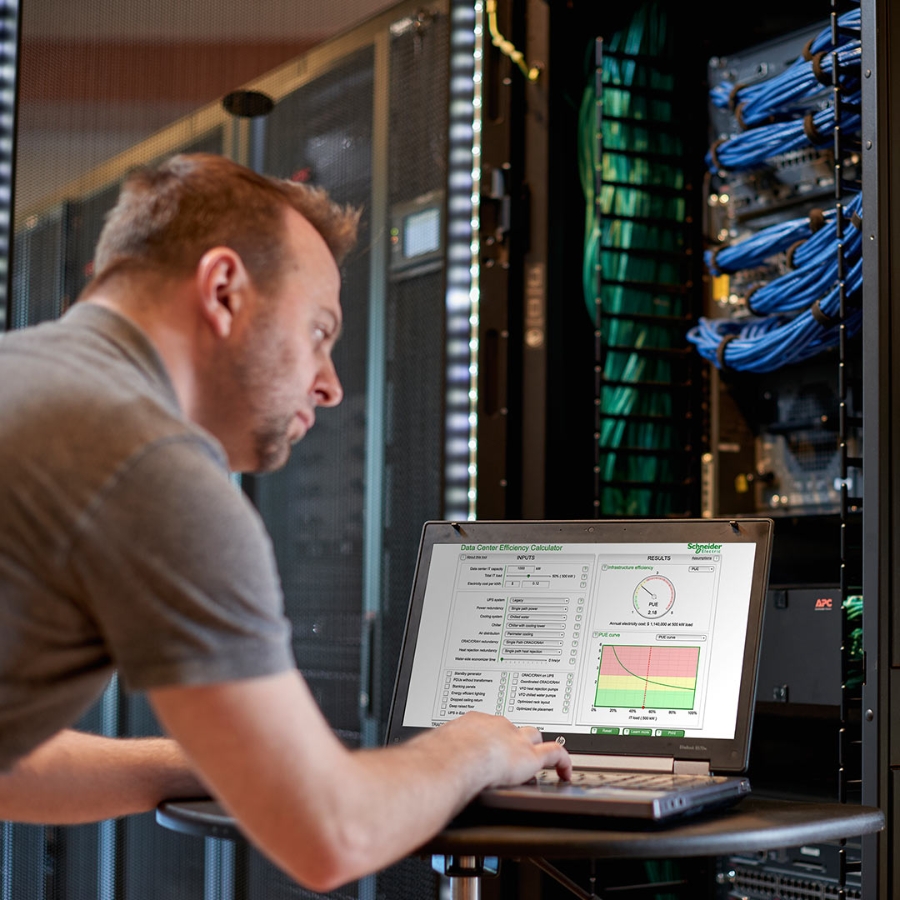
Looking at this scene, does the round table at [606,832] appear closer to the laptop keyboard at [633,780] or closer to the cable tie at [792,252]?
the laptop keyboard at [633,780]

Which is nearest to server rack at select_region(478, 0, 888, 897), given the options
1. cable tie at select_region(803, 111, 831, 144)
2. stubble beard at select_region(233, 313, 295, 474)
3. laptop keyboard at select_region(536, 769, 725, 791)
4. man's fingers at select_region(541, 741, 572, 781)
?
cable tie at select_region(803, 111, 831, 144)

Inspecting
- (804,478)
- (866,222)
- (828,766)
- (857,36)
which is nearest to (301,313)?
(866,222)

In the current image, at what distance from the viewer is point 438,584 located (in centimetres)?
152

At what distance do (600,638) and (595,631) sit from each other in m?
0.01

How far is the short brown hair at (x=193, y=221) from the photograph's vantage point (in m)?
1.10

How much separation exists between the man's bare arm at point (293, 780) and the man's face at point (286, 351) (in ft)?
1.01

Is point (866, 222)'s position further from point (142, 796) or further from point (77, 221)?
point (77, 221)

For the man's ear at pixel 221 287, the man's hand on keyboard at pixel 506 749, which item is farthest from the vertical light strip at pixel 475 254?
the man's ear at pixel 221 287

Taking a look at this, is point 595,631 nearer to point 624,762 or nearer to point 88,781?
point 624,762

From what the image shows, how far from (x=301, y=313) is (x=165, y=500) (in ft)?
1.08

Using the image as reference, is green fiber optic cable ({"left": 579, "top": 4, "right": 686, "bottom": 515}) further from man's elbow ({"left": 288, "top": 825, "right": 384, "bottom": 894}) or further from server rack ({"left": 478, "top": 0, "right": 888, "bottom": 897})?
man's elbow ({"left": 288, "top": 825, "right": 384, "bottom": 894})

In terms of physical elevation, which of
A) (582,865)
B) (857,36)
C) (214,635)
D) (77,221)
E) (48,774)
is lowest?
(582,865)

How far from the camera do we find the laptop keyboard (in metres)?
1.16

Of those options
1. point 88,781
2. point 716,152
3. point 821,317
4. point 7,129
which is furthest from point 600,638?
point 7,129
